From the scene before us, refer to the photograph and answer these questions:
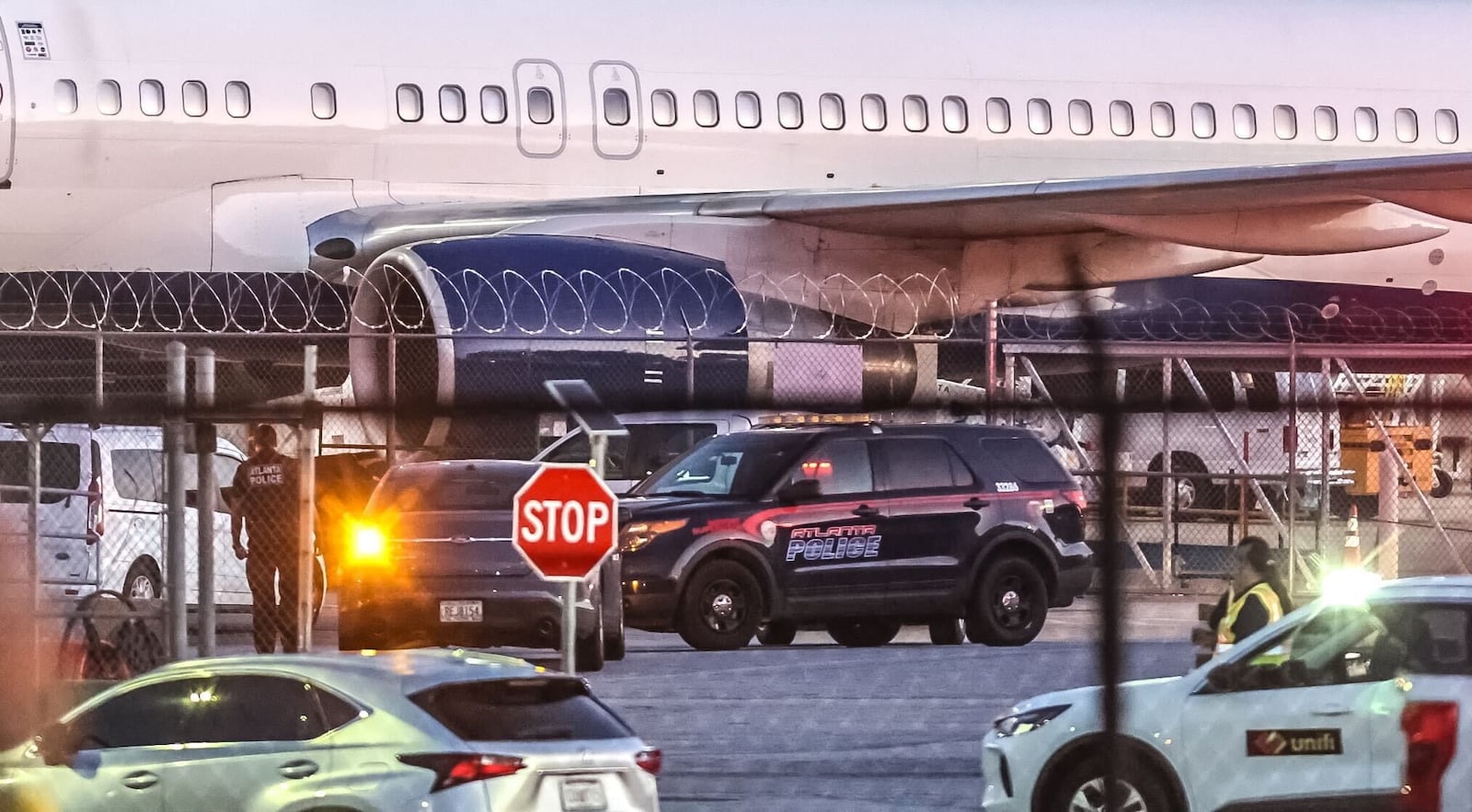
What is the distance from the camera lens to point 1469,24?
1967 cm

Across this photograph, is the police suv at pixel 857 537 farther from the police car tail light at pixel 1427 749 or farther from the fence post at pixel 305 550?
the police car tail light at pixel 1427 749

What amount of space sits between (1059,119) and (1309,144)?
2.37 meters

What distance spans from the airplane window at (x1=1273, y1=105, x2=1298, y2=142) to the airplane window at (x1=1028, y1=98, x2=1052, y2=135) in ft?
7.07

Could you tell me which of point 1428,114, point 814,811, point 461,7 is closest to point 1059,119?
point 1428,114

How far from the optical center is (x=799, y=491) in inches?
387

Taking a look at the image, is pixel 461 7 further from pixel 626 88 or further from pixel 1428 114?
pixel 1428 114

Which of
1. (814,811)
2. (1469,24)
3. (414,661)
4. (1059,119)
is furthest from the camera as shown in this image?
(1469,24)

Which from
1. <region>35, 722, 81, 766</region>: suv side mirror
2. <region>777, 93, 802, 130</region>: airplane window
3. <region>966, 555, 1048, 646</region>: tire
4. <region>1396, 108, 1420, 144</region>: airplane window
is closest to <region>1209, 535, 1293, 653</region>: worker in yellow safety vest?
<region>966, 555, 1048, 646</region>: tire

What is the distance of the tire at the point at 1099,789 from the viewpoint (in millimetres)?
6207

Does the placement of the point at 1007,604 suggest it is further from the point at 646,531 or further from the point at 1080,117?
the point at 1080,117

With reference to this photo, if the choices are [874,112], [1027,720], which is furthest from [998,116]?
[1027,720]

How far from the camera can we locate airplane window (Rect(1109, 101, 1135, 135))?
1859cm

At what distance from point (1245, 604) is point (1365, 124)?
1258 cm

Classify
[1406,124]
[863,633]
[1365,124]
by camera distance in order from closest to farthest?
[863,633] → [1365,124] → [1406,124]
